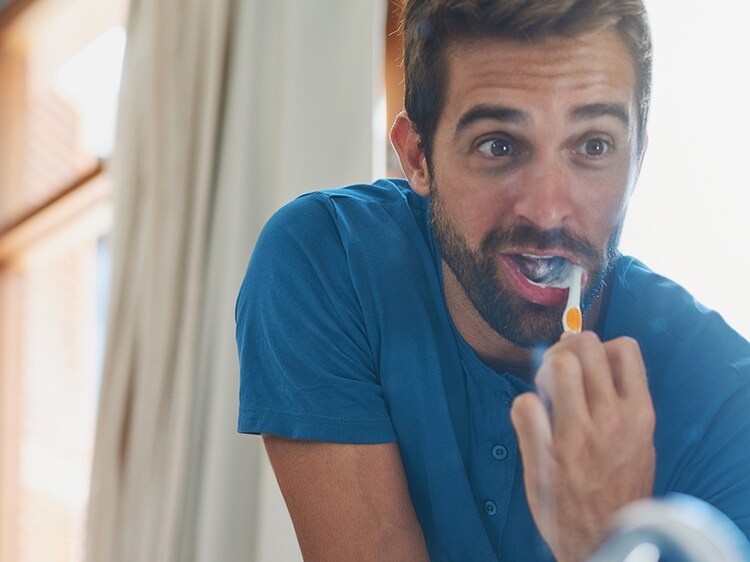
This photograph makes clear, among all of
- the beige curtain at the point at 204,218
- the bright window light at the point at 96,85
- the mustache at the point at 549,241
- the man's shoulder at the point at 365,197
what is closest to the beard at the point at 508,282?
the mustache at the point at 549,241

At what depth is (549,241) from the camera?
0.69 meters

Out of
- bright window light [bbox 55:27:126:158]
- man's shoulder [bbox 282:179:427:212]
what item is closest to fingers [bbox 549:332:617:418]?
man's shoulder [bbox 282:179:427:212]

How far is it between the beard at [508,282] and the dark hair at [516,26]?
0.07m

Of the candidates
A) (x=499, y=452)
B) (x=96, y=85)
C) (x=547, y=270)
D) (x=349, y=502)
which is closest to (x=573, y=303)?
(x=547, y=270)

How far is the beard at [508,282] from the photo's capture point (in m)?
0.70

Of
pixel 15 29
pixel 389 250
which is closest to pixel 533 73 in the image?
pixel 389 250

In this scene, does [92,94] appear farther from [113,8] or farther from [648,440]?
[648,440]

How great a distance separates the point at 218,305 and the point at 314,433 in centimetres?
35

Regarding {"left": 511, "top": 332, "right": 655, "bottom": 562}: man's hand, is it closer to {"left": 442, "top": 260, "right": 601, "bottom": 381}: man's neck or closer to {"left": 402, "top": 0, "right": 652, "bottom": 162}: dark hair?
{"left": 442, "top": 260, "right": 601, "bottom": 381}: man's neck

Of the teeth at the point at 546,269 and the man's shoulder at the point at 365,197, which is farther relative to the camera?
the man's shoulder at the point at 365,197

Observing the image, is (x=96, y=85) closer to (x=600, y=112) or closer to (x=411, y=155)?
(x=411, y=155)

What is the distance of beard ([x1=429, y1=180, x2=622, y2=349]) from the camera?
70cm

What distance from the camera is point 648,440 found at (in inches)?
26.6

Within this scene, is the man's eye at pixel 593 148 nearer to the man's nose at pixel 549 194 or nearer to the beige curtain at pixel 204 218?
the man's nose at pixel 549 194
